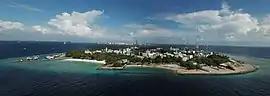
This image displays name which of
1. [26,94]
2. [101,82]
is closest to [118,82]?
[101,82]

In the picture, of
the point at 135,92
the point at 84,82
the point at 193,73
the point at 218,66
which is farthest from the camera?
the point at 218,66

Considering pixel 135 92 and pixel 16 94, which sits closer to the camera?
pixel 16 94

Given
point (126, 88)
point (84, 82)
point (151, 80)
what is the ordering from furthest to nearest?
point (151, 80) → point (84, 82) → point (126, 88)

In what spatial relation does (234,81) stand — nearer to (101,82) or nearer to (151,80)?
(151,80)

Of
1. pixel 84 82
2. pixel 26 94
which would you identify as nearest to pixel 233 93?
pixel 84 82

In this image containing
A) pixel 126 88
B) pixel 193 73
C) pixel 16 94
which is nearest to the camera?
pixel 16 94

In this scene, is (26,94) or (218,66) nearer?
(26,94)

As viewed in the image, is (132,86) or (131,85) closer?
(132,86)

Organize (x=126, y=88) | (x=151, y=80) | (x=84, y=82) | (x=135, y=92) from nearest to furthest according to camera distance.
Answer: (x=135, y=92), (x=126, y=88), (x=84, y=82), (x=151, y=80)

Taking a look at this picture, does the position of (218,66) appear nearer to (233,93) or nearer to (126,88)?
(233,93)
